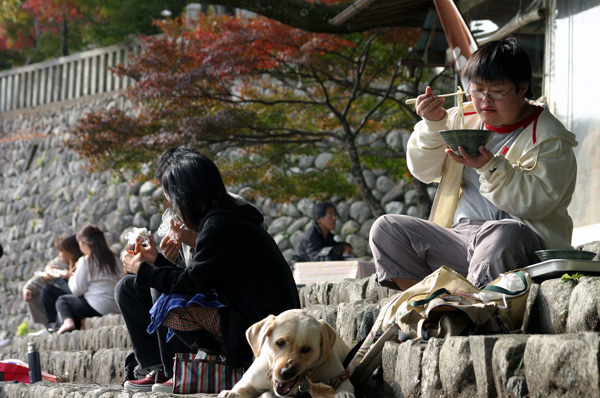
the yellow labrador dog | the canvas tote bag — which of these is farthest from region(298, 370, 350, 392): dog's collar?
the canvas tote bag

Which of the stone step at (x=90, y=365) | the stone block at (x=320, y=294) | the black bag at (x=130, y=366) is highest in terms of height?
the stone block at (x=320, y=294)

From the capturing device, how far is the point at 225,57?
9.51 m

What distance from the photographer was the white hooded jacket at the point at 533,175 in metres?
3.37

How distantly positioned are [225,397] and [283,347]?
1.03ft

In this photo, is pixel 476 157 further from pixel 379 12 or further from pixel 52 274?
pixel 52 274

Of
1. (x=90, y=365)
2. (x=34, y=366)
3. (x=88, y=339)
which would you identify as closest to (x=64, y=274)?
(x=88, y=339)

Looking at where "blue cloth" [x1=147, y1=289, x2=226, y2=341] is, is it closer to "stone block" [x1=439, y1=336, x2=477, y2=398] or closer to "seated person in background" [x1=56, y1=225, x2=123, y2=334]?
"stone block" [x1=439, y1=336, x2=477, y2=398]

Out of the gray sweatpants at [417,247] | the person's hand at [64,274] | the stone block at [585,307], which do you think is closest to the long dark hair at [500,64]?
the gray sweatpants at [417,247]

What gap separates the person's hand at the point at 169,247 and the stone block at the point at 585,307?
6.87 ft

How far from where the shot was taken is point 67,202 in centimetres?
1633

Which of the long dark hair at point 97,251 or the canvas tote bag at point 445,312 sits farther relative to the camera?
the long dark hair at point 97,251

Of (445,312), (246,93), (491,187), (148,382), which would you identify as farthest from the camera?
(246,93)

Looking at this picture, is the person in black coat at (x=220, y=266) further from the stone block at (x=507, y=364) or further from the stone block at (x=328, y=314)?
the stone block at (x=507, y=364)

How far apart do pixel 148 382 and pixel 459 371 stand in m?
2.09
